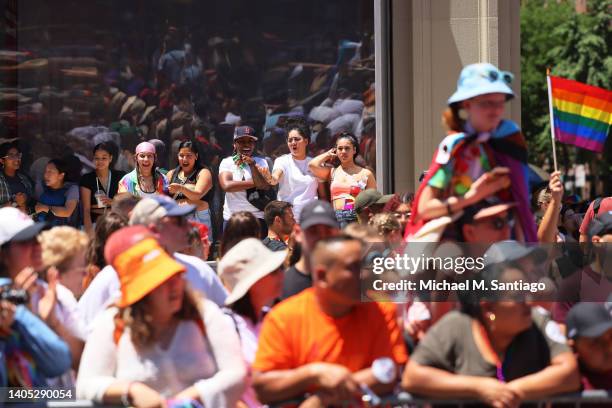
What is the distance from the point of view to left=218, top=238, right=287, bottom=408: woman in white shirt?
232 inches

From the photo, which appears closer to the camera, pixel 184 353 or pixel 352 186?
pixel 184 353

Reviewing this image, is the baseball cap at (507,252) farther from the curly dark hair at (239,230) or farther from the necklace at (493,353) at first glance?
the curly dark hair at (239,230)

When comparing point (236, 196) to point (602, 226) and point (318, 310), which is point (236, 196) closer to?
point (602, 226)

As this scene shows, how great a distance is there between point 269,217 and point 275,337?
4465 millimetres

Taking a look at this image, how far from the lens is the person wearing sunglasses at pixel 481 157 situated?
5.99m

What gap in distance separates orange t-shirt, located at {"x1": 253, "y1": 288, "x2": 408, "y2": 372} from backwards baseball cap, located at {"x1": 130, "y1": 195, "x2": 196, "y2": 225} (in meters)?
1.48

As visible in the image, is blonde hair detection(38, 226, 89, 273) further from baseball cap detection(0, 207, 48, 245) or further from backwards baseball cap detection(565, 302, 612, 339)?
backwards baseball cap detection(565, 302, 612, 339)

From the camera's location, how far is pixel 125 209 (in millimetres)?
8086

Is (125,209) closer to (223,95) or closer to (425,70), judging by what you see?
(425,70)

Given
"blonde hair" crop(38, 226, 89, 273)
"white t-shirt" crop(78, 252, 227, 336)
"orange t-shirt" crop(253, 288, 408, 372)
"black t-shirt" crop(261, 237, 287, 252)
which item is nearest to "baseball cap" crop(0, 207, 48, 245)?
"blonde hair" crop(38, 226, 89, 273)

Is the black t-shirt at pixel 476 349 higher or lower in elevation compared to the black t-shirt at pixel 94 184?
higher

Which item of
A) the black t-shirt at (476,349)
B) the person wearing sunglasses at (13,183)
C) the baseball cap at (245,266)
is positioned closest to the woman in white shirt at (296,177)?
the person wearing sunglasses at (13,183)

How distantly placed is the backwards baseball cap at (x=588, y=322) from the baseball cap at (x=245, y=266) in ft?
5.24

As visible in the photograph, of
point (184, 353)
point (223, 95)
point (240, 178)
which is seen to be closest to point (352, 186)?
point (240, 178)
